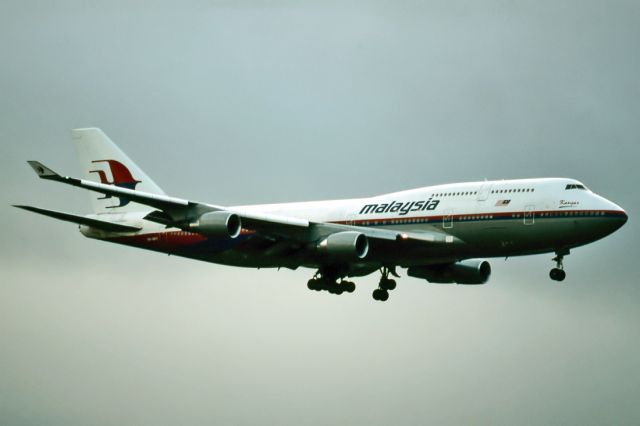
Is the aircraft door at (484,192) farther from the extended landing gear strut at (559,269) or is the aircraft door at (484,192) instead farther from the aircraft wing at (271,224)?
the extended landing gear strut at (559,269)

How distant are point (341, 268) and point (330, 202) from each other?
15.0 feet

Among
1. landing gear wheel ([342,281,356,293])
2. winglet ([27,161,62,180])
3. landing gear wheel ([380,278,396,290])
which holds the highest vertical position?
landing gear wheel ([380,278,396,290])

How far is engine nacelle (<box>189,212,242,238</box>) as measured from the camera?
7088 centimetres

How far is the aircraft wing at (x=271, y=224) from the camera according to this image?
235ft

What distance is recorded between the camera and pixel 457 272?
82688mm

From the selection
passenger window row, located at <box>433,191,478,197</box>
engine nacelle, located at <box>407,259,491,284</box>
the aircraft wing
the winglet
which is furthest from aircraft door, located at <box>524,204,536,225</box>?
the winglet

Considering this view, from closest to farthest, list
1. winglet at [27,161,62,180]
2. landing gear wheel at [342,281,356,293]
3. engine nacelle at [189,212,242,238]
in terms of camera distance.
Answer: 1. winglet at [27,161,62,180]
2. engine nacelle at [189,212,242,238]
3. landing gear wheel at [342,281,356,293]

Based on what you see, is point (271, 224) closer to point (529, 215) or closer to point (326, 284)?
point (326, 284)

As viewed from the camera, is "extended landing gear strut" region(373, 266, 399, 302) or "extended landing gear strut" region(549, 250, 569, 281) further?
"extended landing gear strut" region(373, 266, 399, 302)

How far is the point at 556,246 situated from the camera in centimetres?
7212

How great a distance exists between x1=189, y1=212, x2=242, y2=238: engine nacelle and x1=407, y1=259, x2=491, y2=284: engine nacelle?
15.8m

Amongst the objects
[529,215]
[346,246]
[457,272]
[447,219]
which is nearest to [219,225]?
[346,246]

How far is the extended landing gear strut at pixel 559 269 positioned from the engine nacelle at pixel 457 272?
10.2 metres

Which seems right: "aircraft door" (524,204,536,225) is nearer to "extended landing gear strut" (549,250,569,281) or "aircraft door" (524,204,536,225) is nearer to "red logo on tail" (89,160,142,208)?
"extended landing gear strut" (549,250,569,281)
